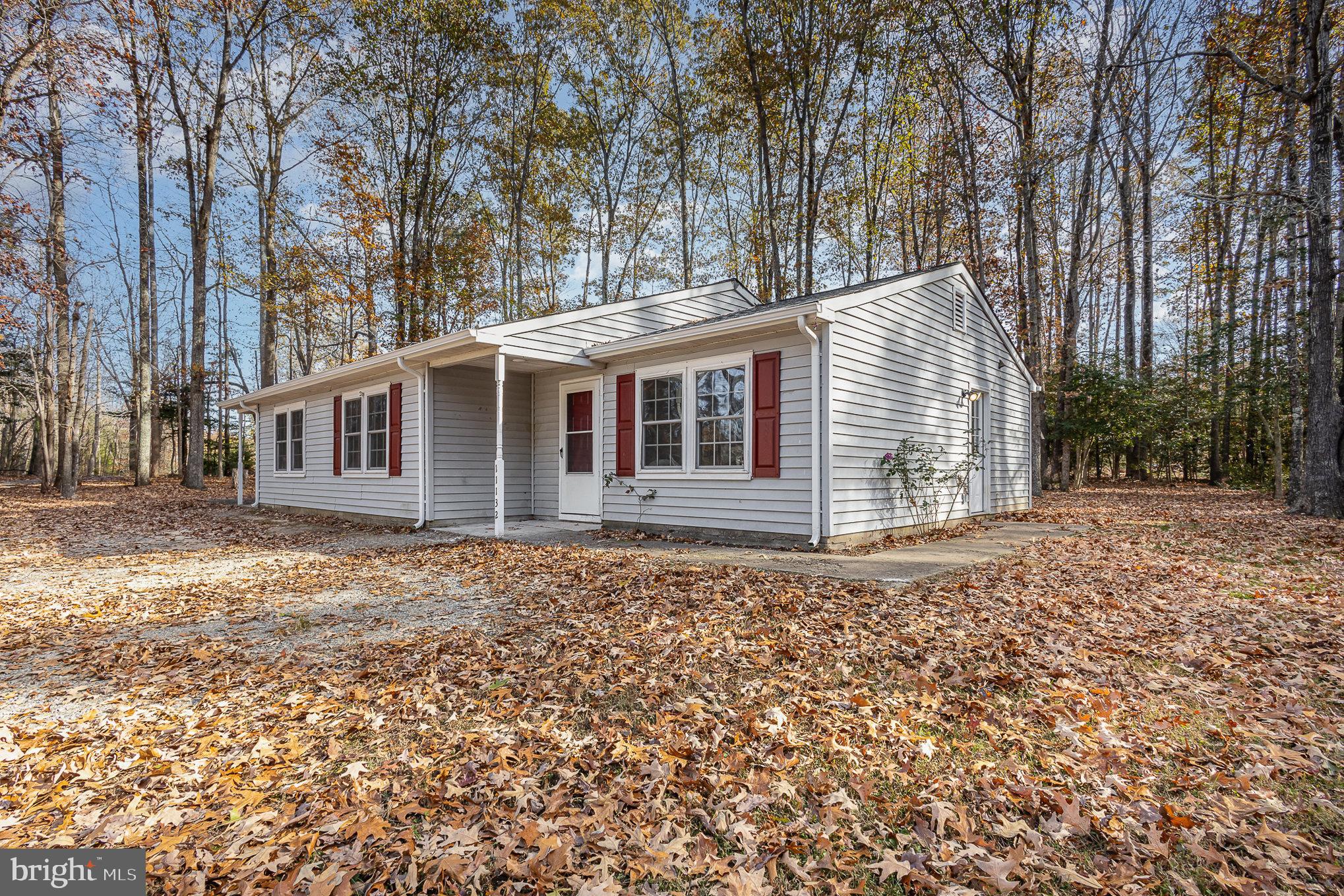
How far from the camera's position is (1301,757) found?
2654mm

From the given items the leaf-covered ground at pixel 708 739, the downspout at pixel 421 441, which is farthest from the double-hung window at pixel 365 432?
the leaf-covered ground at pixel 708 739

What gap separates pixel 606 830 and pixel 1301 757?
3.06m

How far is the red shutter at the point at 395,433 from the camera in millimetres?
10750

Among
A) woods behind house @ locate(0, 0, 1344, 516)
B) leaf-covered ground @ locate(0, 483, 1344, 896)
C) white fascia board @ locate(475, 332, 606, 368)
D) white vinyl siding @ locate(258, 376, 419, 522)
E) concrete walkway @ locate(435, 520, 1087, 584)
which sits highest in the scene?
woods behind house @ locate(0, 0, 1344, 516)

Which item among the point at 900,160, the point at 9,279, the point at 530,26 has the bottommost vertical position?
the point at 9,279

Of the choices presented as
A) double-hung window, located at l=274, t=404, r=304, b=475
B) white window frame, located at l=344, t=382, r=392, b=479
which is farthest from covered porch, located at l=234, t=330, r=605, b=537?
double-hung window, located at l=274, t=404, r=304, b=475

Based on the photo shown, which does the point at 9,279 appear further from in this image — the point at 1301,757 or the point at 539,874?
the point at 1301,757

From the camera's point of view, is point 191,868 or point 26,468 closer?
point 191,868

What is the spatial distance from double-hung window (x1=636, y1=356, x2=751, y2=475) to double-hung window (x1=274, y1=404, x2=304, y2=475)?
9429mm

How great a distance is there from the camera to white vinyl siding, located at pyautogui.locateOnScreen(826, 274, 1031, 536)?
7520 mm

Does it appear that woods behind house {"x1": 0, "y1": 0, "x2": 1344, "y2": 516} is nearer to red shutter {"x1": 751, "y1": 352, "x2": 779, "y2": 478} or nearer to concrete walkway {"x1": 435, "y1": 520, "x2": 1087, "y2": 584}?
concrete walkway {"x1": 435, "y1": 520, "x2": 1087, "y2": 584}

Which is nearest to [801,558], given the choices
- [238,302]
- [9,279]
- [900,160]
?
[9,279]

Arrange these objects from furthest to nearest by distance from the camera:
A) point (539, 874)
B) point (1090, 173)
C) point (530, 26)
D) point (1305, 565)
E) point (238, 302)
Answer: point (238, 302) → point (530, 26) → point (1090, 173) → point (1305, 565) → point (539, 874)

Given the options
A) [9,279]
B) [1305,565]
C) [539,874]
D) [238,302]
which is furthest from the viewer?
[238,302]
